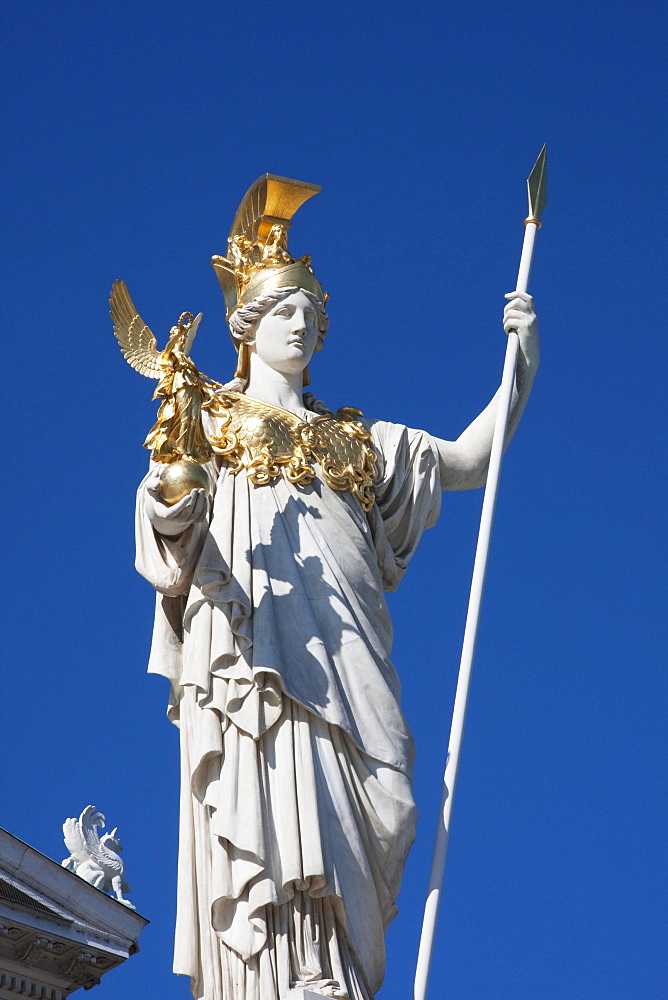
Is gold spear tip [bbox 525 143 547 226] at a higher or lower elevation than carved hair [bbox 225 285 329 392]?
higher

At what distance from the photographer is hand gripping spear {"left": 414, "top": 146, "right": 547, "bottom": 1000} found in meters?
9.95

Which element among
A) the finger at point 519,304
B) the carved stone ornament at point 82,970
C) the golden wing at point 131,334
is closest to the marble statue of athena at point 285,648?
the finger at point 519,304

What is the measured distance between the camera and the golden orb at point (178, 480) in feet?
33.6

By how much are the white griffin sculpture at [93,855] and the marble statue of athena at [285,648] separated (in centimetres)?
292

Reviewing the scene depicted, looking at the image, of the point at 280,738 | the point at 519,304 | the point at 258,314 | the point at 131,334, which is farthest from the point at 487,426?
the point at 280,738

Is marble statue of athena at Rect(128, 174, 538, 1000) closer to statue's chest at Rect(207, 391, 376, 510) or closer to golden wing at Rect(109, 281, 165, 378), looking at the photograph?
statue's chest at Rect(207, 391, 376, 510)

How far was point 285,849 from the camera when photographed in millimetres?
9836

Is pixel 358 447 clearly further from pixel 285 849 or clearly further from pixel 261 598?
pixel 285 849

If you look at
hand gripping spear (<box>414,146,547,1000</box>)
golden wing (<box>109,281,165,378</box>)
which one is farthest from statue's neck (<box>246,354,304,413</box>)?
hand gripping spear (<box>414,146,547,1000</box>)

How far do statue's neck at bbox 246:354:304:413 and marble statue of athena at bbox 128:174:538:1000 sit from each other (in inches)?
0.4

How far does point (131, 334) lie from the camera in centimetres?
1152

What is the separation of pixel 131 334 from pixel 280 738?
2628 mm

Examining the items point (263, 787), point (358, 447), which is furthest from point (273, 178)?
point (263, 787)

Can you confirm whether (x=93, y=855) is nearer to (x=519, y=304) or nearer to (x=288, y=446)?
(x=288, y=446)
